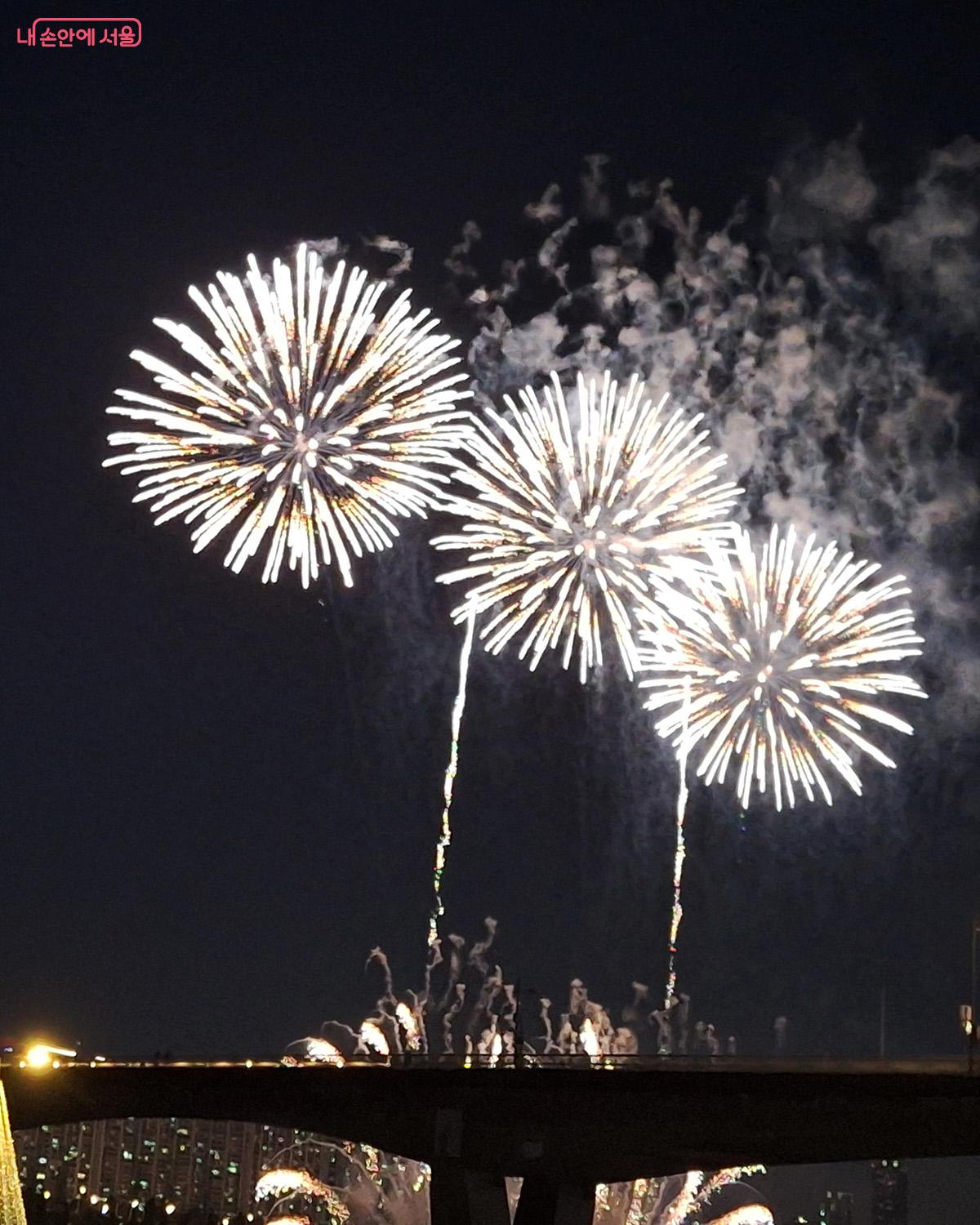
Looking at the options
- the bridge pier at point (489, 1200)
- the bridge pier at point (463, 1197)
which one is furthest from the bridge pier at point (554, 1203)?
the bridge pier at point (463, 1197)

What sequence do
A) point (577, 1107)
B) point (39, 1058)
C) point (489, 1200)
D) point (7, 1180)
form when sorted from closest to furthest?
1. point (577, 1107)
2. point (7, 1180)
3. point (489, 1200)
4. point (39, 1058)

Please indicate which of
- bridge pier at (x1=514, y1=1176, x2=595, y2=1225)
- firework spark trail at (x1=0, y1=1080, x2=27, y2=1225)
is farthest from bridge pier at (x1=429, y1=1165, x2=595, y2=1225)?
firework spark trail at (x1=0, y1=1080, x2=27, y2=1225)

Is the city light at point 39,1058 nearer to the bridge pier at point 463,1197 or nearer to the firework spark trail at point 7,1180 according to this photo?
the firework spark trail at point 7,1180

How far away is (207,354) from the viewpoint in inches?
1930

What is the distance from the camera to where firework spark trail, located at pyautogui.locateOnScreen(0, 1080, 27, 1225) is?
188 ft

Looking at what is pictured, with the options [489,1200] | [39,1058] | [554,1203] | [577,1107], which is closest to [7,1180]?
[39,1058]

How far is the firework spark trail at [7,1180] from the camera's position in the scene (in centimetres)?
5731

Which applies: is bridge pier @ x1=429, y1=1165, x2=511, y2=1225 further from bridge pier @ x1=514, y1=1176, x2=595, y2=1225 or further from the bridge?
bridge pier @ x1=514, y1=1176, x2=595, y2=1225

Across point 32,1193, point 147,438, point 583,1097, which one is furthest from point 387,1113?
point 32,1193

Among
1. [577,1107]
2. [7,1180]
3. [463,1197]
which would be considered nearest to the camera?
[577,1107]

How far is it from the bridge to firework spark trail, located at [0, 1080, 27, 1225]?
2.74 meters

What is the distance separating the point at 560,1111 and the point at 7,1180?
18573 millimetres

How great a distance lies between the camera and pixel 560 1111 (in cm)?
5797

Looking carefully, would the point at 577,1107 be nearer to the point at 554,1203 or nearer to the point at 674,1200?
the point at 554,1203
